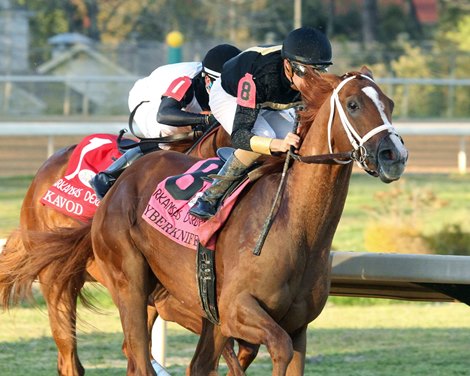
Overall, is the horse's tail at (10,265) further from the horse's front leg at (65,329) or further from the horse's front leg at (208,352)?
the horse's front leg at (208,352)

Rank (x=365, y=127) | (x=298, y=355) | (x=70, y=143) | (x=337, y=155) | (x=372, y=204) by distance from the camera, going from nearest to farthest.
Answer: (x=365, y=127) < (x=337, y=155) < (x=298, y=355) < (x=372, y=204) < (x=70, y=143)

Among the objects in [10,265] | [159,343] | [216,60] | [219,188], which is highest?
[216,60]

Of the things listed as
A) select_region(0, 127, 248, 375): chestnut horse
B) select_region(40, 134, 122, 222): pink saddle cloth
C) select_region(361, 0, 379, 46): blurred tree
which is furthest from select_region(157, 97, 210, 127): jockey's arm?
select_region(361, 0, 379, 46): blurred tree

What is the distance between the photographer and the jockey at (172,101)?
6039mm

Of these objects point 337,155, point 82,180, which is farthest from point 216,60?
point 337,155

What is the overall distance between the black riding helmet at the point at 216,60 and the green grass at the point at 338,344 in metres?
1.45

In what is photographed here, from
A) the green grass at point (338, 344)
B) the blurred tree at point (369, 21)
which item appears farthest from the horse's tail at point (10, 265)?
the blurred tree at point (369, 21)

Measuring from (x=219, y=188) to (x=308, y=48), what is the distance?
2.37 ft

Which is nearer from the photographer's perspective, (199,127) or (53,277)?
(53,277)

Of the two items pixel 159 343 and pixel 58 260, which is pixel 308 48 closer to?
pixel 58 260

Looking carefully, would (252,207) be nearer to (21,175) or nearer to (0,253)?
(0,253)

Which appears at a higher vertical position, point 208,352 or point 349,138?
point 349,138

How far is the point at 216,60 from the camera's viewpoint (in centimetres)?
601

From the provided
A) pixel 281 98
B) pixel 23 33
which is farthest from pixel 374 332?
pixel 23 33
